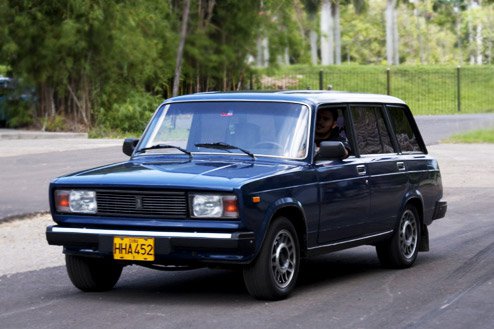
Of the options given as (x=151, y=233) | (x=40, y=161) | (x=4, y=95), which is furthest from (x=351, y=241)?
(x=4, y=95)

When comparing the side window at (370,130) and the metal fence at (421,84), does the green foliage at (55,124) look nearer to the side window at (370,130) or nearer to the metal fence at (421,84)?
the metal fence at (421,84)

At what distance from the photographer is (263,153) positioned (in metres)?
9.47

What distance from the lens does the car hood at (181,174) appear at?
8.45 meters

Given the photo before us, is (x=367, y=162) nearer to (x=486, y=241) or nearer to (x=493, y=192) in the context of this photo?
(x=486, y=241)

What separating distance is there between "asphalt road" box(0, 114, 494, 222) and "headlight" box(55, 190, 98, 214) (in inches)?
236

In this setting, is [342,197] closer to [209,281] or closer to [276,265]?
[276,265]

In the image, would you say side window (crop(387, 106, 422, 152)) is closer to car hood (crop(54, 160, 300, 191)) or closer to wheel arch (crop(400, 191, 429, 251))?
wheel arch (crop(400, 191, 429, 251))

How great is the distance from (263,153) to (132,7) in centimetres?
2571

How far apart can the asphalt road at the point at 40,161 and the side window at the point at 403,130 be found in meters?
5.60

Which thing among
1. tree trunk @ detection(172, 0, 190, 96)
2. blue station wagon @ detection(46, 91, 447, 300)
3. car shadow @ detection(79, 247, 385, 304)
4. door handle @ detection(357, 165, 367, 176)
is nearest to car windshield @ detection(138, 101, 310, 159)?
blue station wagon @ detection(46, 91, 447, 300)

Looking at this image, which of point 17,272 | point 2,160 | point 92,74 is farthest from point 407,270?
point 92,74

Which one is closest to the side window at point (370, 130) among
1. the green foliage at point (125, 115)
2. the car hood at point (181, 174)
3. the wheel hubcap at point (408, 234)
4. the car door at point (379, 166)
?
the car door at point (379, 166)

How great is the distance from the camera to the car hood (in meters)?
8.45

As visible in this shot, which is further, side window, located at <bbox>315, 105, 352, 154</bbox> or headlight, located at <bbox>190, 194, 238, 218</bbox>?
side window, located at <bbox>315, 105, 352, 154</bbox>
